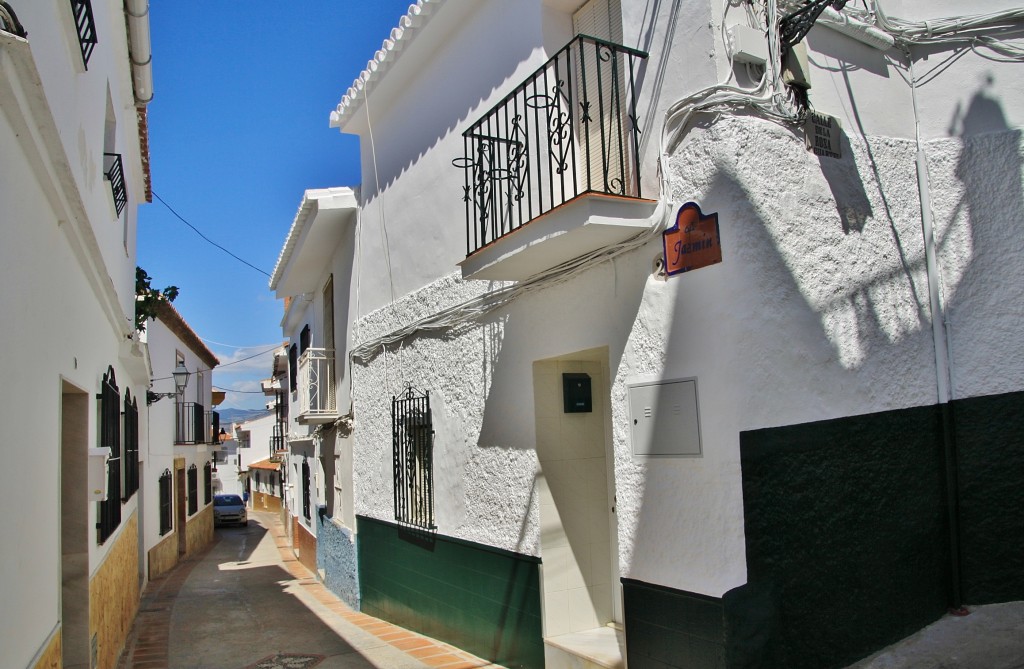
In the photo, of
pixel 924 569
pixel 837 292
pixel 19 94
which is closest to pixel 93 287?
pixel 19 94

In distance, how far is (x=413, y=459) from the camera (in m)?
8.45

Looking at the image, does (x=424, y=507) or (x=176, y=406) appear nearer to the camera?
(x=424, y=507)

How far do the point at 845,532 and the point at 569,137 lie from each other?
313 cm

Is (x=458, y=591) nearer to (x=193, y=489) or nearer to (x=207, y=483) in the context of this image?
(x=193, y=489)

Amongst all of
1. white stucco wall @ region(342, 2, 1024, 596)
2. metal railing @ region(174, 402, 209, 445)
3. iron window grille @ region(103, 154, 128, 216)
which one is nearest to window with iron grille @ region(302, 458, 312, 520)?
metal railing @ region(174, 402, 209, 445)

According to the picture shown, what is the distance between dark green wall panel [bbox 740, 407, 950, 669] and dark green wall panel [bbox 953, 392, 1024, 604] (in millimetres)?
151

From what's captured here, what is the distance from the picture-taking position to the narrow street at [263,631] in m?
7.66

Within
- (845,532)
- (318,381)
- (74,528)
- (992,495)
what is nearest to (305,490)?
(318,381)

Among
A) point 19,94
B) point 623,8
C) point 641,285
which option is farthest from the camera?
point 623,8

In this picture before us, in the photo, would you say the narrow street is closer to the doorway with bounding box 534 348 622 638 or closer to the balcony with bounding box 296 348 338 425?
the doorway with bounding box 534 348 622 638

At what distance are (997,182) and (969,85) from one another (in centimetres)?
72

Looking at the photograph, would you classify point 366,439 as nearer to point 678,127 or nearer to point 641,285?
point 641,285

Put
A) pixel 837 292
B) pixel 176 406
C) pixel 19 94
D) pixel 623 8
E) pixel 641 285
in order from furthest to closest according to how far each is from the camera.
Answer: pixel 176 406 → pixel 623 8 → pixel 641 285 → pixel 837 292 → pixel 19 94

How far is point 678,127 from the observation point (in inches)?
188
